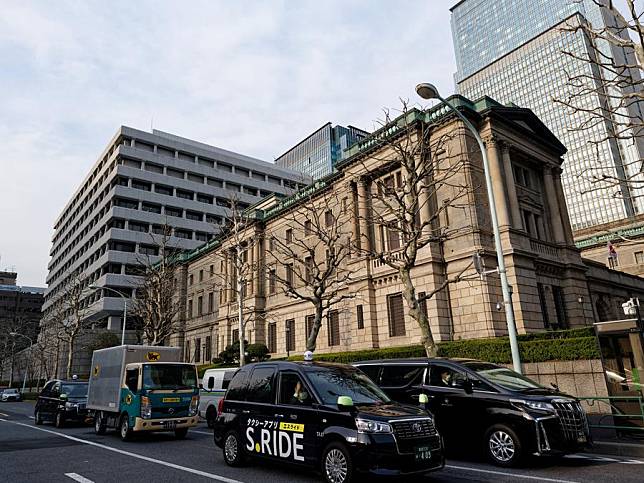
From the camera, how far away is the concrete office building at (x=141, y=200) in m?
64.1

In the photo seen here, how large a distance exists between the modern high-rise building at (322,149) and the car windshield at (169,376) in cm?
8754

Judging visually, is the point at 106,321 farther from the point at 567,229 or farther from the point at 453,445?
the point at 453,445

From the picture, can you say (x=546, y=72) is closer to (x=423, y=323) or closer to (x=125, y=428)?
(x=423, y=323)

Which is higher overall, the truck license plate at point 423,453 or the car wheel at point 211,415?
the truck license plate at point 423,453

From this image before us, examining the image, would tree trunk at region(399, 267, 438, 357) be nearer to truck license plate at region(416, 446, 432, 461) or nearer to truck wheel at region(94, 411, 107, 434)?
truck license plate at region(416, 446, 432, 461)

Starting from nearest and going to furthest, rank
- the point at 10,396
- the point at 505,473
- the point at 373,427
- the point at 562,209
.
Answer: the point at 373,427 < the point at 505,473 < the point at 562,209 < the point at 10,396

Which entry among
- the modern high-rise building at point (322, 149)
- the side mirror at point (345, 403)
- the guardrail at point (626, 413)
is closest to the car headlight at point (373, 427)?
the side mirror at point (345, 403)

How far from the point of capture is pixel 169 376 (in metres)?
14.4

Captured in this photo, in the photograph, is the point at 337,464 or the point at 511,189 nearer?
the point at 337,464

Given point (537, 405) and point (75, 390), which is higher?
point (75, 390)

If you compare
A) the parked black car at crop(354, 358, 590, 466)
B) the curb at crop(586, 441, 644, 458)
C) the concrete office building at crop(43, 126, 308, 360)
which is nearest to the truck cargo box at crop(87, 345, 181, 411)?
the parked black car at crop(354, 358, 590, 466)

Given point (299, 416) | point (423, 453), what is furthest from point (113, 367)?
point (423, 453)

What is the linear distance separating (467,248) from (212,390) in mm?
15390

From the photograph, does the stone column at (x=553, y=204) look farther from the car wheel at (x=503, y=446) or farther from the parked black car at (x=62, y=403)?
the parked black car at (x=62, y=403)
